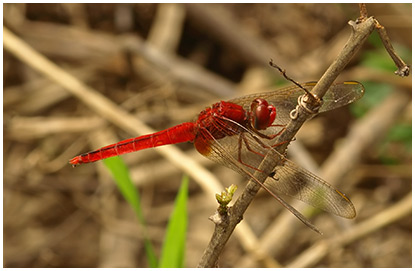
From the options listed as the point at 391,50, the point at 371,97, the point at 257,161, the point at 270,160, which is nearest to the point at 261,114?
the point at 257,161

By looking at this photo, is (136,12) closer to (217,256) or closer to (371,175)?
(371,175)

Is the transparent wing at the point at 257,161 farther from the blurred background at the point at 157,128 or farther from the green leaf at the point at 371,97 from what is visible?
the green leaf at the point at 371,97

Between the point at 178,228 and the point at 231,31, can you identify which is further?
the point at 231,31

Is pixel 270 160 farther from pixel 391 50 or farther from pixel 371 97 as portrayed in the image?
pixel 371 97

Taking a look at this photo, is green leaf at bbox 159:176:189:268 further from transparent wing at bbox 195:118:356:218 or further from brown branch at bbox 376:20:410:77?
brown branch at bbox 376:20:410:77

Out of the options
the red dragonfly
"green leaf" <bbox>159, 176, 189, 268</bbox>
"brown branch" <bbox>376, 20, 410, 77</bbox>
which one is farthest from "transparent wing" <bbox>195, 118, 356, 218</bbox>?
"brown branch" <bbox>376, 20, 410, 77</bbox>

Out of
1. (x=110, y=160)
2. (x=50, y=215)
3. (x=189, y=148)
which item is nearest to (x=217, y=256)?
(x=110, y=160)
